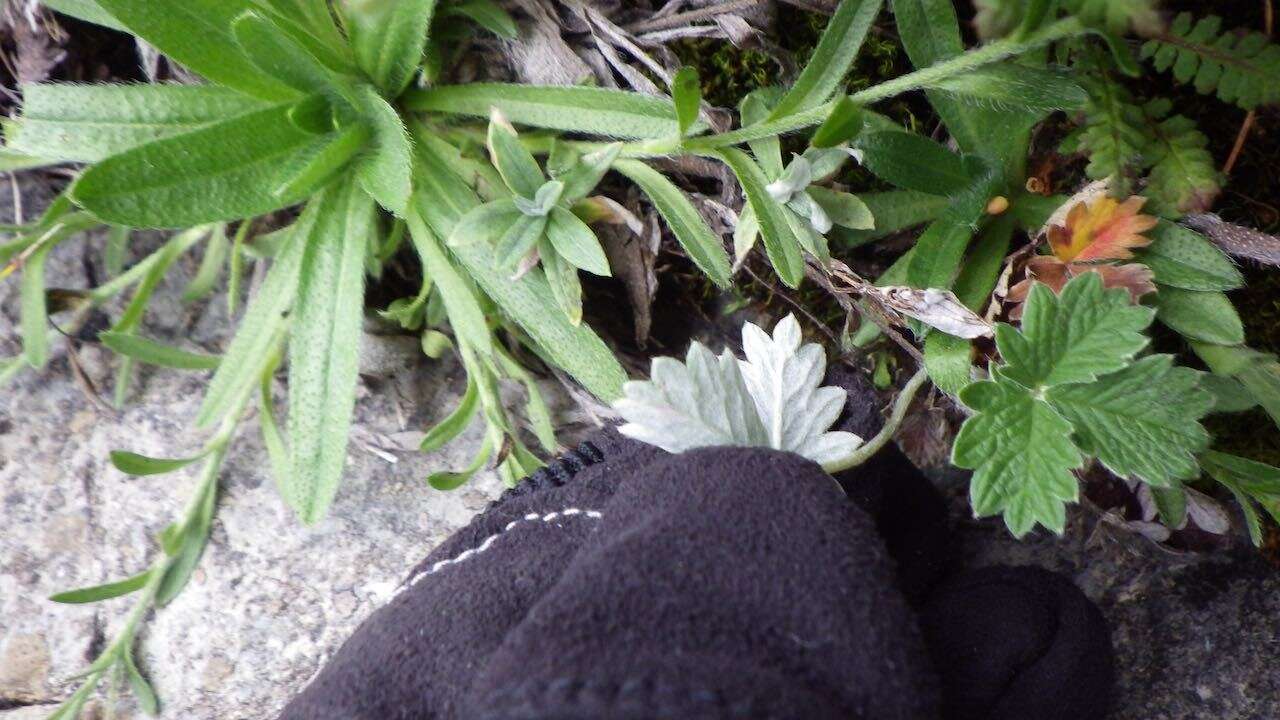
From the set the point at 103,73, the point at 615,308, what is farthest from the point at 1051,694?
the point at 103,73

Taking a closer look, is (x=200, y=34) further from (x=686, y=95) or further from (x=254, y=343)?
(x=686, y=95)

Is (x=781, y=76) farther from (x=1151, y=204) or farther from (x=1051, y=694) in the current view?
(x=1051, y=694)

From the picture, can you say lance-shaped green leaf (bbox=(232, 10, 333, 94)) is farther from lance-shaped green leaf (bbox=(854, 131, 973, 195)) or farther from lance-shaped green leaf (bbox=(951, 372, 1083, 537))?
lance-shaped green leaf (bbox=(951, 372, 1083, 537))

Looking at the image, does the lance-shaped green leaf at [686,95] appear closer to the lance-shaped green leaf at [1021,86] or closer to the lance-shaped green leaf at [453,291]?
the lance-shaped green leaf at [1021,86]

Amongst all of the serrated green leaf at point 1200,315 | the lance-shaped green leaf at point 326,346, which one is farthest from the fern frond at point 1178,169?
the lance-shaped green leaf at point 326,346

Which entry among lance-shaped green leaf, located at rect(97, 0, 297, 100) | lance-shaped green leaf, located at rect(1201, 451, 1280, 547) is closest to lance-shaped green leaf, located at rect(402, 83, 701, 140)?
lance-shaped green leaf, located at rect(97, 0, 297, 100)
